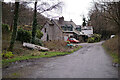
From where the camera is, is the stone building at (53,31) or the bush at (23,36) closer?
the bush at (23,36)

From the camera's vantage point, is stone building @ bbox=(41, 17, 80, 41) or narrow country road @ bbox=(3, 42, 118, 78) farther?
stone building @ bbox=(41, 17, 80, 41)

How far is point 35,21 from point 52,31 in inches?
748

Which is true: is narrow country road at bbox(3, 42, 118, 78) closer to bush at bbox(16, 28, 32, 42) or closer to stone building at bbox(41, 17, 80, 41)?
bush at bbox(16, 28, 32, 42)

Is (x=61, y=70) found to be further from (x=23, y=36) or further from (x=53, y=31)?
(x=53, y=31)

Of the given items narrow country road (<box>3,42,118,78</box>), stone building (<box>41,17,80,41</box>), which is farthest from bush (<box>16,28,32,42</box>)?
stone building (<box>41,17,80,41</box>)

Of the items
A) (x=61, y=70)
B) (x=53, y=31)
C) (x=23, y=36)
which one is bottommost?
(x=61, y=70)

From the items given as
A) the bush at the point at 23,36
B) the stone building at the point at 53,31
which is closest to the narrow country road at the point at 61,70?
the bush at the point at 23,36

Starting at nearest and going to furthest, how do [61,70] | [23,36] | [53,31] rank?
[61,70], [23,36], [53,31]

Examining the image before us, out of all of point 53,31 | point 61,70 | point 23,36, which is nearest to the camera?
point 61,70

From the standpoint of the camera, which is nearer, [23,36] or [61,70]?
[61,70]

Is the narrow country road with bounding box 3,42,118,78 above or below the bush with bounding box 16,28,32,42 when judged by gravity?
below

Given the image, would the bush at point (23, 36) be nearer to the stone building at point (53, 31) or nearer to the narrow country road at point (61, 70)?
the narrow country road at point (61, 70)

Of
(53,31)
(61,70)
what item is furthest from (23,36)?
(53,31)

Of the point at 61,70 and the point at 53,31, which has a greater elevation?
the point at 53,31
